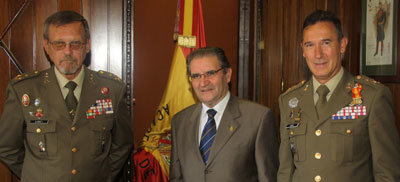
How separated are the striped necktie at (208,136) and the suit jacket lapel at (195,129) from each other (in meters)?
0.03

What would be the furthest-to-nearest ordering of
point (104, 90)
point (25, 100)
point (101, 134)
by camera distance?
point (104, 90) → point (101, 134) → point (25, 100)

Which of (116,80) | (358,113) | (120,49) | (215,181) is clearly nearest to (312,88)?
(358,113)

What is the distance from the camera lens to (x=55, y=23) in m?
2.10

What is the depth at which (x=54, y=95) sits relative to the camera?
2.13 metres

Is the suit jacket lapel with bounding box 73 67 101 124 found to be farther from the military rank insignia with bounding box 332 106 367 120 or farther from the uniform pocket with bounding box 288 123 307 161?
the military rank insignia with bounding box 332 106 367 120

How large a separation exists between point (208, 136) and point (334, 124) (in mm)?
708

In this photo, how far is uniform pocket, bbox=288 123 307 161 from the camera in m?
1.85

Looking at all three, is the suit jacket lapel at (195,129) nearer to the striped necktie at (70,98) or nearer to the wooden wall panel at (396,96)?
the striped necktie at (70,98)

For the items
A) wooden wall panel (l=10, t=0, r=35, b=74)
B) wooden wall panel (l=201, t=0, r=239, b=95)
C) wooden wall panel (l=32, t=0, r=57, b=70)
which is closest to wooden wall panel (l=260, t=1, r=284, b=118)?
wooden wall panel (l=201, t=0, r=239, b=95)

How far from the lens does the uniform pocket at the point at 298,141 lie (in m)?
1.85

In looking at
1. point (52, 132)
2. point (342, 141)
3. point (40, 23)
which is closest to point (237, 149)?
point (342, 141)

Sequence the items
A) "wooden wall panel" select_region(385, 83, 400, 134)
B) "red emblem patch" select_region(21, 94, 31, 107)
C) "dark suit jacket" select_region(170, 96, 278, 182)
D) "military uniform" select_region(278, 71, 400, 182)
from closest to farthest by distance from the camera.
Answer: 1. "military uniform" select_region(278, 71, 400, 182)
2. "dark suit jacket" select_region(170, 96, 278, 182)
3. "red emblem patch" select_region(21, 94, 31, 107)
4. "wooden wall panel" select_region(385, 83, 400, 134)

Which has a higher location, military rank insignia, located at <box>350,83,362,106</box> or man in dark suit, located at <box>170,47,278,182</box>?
military rank insignia, located at <box>350,83,362,106</box>

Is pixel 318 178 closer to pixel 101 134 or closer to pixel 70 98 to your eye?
pixel 101 134
